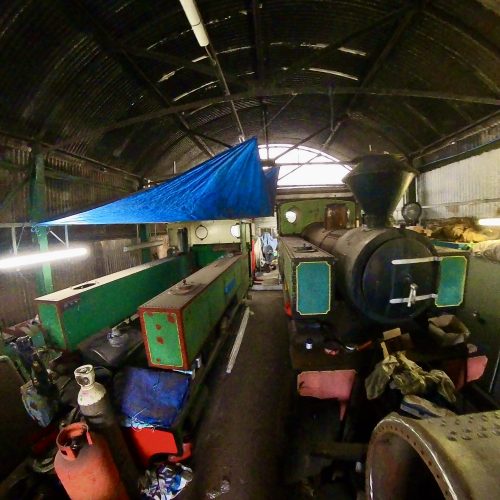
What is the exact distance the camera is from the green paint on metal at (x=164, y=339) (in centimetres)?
287

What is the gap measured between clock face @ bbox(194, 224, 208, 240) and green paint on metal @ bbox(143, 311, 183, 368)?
5.01m

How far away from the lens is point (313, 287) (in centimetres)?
289

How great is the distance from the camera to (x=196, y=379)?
10.9 ft

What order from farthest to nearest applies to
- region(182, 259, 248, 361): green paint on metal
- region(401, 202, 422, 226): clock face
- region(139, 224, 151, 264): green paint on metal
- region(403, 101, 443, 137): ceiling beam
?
region(139, 224, 151, 264): green paint on metal < region(403, 101, 443, 137): ceiling beam < region(401, 202, 422, 226): clock face < region(182, 259, 248, 361): green paint on metal

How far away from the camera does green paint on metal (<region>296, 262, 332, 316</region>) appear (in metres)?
2.85

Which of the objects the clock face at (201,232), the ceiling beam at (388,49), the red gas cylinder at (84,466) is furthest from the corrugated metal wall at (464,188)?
the red gas cylinder at (84,466)

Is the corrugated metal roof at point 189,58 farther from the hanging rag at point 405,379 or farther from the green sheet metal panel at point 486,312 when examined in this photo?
the hanging rag at point 405,379

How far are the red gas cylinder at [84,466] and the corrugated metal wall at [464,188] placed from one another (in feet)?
25.7

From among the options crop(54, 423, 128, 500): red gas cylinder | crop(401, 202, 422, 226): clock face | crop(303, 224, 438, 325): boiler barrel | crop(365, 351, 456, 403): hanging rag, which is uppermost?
crop(401, 202, 422, 226): clock face

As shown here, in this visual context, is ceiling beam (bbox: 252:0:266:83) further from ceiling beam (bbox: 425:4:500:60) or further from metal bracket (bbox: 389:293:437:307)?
metal bracket (bbox: 389:293:437:307)

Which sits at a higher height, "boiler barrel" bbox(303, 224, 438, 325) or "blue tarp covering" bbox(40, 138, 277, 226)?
"blue tarp covering" bbox(40, 138, 277, 226)

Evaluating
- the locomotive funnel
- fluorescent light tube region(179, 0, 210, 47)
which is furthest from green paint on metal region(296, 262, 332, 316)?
fluorescent light tube region(179, 0, 210, 47)

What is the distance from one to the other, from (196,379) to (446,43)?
701 centimetres

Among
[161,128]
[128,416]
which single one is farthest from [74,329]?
[161,128]
